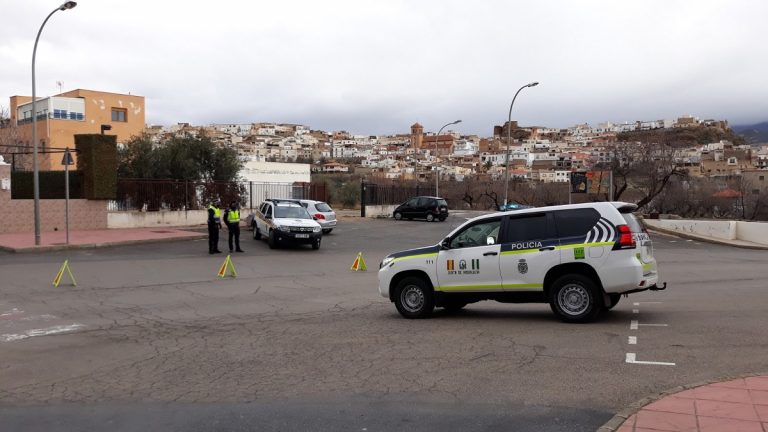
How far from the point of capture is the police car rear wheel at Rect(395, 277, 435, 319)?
10414 mm

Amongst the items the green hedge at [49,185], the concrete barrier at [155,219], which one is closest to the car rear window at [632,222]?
the concrete barrier at [155,219]

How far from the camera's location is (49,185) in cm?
3012

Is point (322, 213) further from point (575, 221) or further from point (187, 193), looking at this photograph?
point (575, 221)

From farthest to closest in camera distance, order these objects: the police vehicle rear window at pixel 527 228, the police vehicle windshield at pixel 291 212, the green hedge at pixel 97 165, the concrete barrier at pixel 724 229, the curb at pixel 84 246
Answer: the concrete barrier at pixel 724 229 < the green hedge at pixel 97 165 < the police vehicle windshield at pixel 291 212 < the curb at pixel 84 246 < the police vehicle rear window at pixel 527 228

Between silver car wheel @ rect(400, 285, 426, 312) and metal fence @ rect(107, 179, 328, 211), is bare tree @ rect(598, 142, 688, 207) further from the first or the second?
silver car wheel @ rect(400, 285, 426, 312)

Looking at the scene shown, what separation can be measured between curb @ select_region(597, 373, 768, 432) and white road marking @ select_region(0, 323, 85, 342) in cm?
816

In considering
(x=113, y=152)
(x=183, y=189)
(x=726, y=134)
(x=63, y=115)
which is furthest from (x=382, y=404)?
(x=726, y=134)

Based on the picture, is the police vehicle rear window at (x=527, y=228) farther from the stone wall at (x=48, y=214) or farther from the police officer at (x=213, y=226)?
the stone wall at (x=48, y=214)

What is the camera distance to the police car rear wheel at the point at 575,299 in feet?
30.1

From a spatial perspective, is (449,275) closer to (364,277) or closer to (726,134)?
(364,277)

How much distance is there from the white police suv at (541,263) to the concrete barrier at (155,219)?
22.4m

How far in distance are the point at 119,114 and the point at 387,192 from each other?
37627 millimetres

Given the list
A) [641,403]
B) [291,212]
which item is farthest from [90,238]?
[641,403]

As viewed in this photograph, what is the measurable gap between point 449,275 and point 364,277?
6.95 metres
